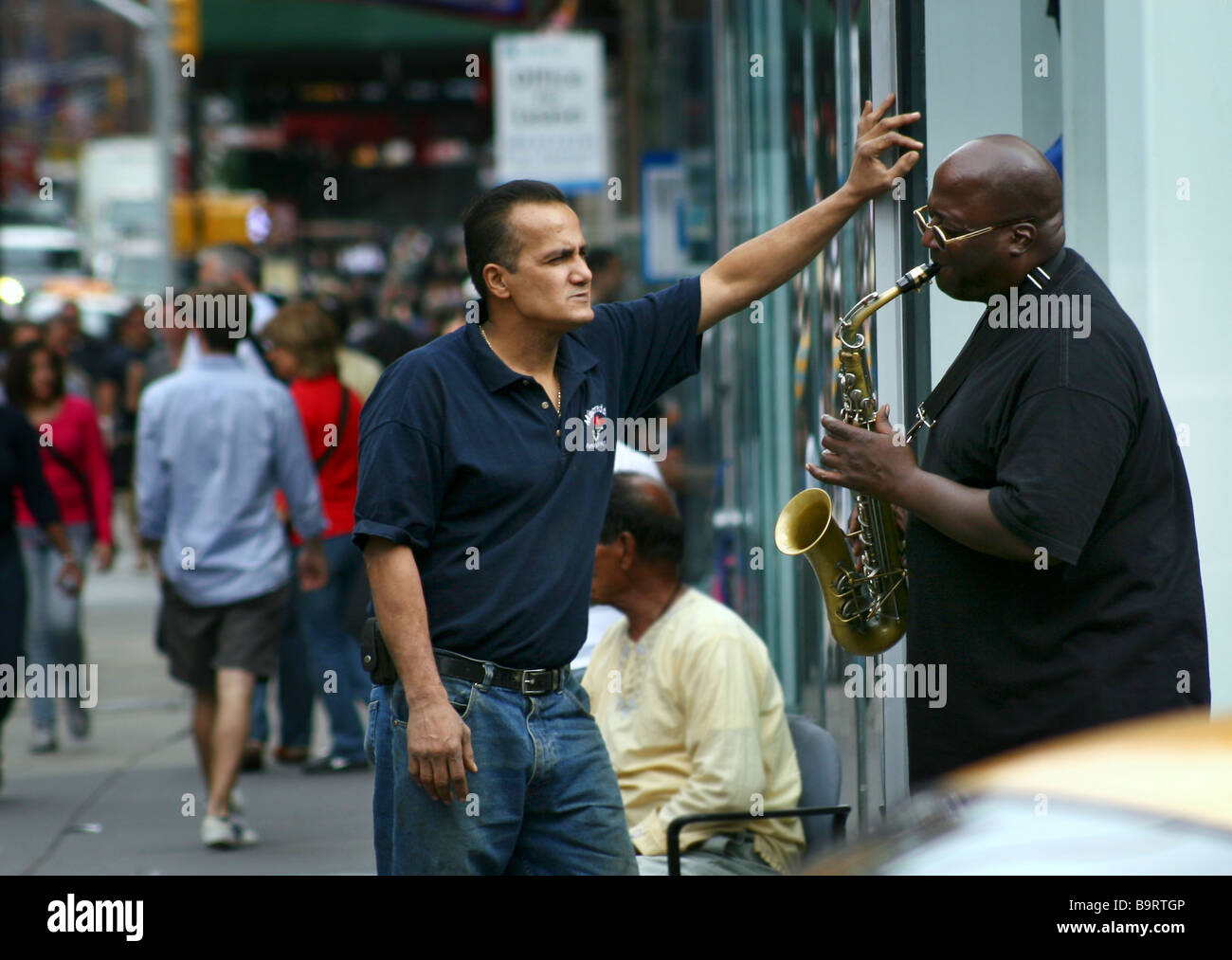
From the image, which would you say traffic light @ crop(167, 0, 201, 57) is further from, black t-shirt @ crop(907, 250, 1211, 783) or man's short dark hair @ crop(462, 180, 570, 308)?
black t-shirt @ crop(907, 250, 1211, 783)

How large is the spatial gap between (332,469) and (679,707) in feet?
12.8

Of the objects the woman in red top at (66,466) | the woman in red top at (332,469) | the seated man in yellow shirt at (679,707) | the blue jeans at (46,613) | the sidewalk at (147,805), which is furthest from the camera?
the woman in red top at (66,466)

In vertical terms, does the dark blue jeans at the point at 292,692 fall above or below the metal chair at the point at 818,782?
below

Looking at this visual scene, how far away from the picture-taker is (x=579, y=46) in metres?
12.8

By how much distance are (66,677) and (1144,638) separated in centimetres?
690

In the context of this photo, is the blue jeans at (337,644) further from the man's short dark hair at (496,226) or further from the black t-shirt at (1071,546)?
the black t-shirt at (1071,546)

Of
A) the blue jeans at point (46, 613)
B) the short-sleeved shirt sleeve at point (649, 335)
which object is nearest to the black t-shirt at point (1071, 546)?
the short-sleeved shirt sleeve at point (649, 335)

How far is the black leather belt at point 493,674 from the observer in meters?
3.56

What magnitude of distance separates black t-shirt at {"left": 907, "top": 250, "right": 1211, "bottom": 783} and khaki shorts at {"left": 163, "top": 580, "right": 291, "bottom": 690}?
155 inches

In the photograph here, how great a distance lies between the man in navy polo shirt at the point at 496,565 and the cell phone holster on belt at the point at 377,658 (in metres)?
0.03

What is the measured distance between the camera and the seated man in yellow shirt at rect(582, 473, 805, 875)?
451cm

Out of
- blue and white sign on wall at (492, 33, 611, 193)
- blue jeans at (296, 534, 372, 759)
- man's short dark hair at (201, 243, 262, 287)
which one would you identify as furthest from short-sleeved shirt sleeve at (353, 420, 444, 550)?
blue and white sign on wall at (492, 33, 611, 193)

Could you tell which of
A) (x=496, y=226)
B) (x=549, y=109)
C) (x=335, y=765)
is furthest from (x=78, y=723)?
(x=496, y=226)

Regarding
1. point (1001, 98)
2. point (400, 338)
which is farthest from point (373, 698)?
point (400, 338)
